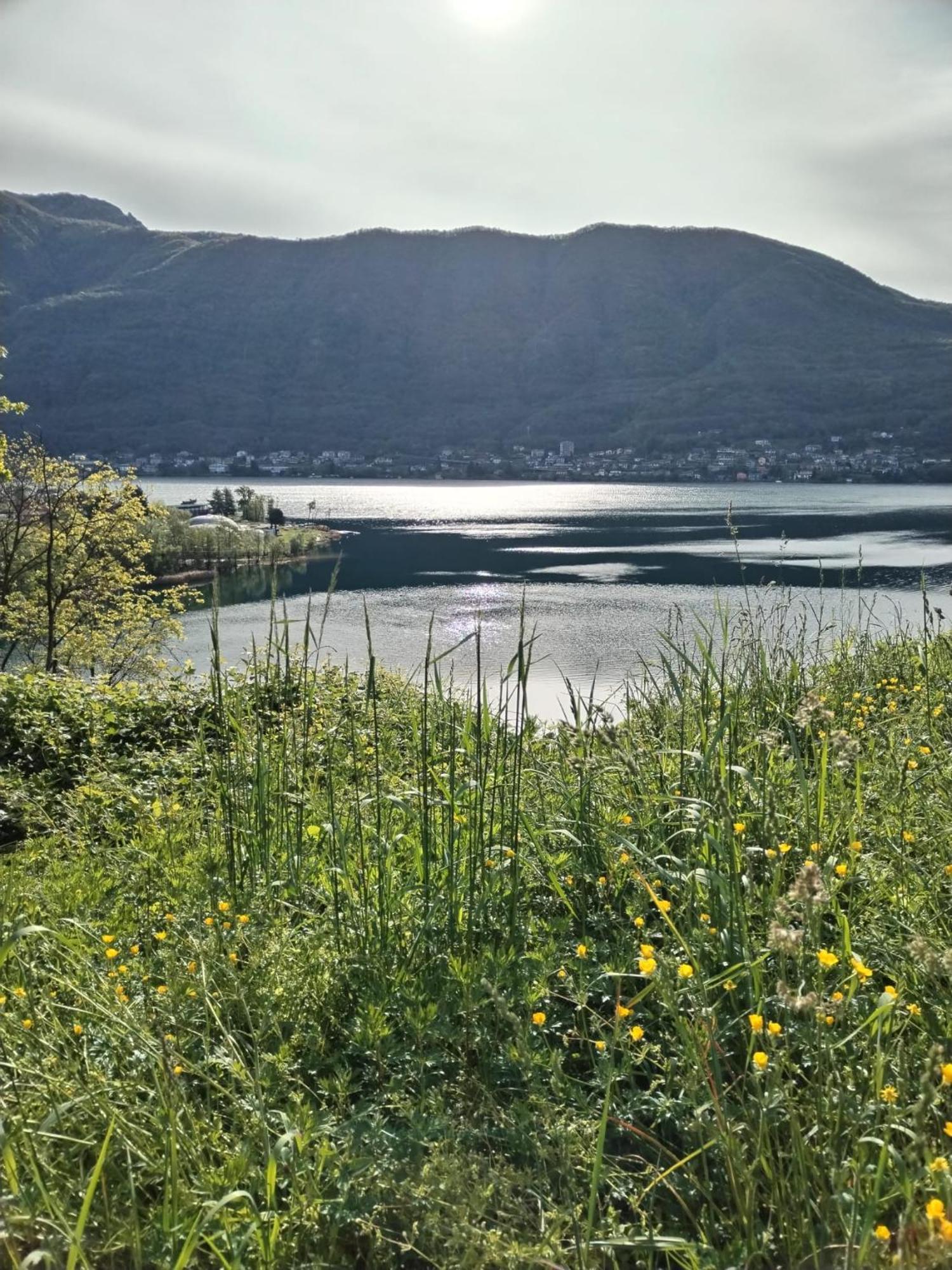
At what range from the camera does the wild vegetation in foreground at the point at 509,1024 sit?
1684 millimetres

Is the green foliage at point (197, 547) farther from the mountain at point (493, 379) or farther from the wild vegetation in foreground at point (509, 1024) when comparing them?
the mountain at point (493, 379)

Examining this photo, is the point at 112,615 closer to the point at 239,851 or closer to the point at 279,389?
the point at 239,851

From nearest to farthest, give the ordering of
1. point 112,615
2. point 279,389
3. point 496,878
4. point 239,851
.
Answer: point 496,878 → point 239,851 → point 112,615 → point 279,389

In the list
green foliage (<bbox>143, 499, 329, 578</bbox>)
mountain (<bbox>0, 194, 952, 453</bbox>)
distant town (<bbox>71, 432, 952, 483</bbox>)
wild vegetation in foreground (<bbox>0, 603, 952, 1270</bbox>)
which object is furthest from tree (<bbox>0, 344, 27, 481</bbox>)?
mountain (<bbox>0, 194, 952, 453</bbox>)

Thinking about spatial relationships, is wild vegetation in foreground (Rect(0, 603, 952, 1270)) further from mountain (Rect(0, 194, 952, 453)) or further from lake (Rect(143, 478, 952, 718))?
mountain (Rect(0, 194, 952, 453))

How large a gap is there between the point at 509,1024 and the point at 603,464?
439 feet

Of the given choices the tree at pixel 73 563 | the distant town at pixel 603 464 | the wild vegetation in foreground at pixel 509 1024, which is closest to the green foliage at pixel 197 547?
the tree at pixel 73 563

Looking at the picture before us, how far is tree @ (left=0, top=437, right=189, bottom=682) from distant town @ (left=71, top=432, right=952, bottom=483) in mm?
96568

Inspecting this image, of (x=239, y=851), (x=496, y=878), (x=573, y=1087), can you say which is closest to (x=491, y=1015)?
(x=573, y=1087)

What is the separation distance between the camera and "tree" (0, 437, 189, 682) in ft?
69.7

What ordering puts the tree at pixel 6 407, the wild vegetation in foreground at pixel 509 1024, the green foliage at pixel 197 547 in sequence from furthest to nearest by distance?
1. the green foliage at pixel 197 547
2. the tree at pixel 6 407
3. the wild vegetation in foreground at pixel 509 1024

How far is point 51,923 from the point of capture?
332 centimetres

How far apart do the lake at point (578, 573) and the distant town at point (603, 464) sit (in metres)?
23.3

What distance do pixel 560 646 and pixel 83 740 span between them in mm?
17170
